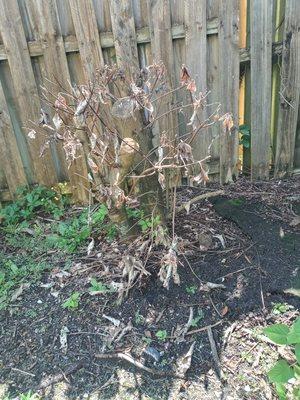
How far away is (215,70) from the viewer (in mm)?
3566

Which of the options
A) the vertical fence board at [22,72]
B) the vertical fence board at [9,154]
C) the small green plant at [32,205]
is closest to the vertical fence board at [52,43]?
the vertical fence board at [22,72]

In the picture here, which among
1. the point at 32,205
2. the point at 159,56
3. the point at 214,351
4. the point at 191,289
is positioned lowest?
the point at 214,351

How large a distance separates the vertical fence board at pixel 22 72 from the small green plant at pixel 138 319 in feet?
5.38

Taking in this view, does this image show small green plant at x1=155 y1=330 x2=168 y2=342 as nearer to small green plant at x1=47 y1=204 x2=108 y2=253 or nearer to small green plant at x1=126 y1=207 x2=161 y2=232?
small green plant at x1=126 y1=207 x2=161 y2=232

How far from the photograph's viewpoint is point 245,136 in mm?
3928

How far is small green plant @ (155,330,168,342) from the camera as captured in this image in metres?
2.54

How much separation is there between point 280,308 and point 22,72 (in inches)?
101

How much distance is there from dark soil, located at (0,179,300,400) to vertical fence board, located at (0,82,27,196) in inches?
41.8

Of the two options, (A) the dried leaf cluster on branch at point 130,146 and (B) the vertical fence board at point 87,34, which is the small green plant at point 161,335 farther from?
(B) the vertical fence board at point 87,34

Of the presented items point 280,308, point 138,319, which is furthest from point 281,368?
point 138,319

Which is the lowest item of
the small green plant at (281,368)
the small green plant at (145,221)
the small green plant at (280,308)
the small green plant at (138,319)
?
the small green plant at (280,308)

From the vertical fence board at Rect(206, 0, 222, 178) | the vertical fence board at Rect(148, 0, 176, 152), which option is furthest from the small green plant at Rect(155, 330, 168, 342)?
the vertical fence board at Rect(206, 0, 222, 178)

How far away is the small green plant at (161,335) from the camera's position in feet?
8.34

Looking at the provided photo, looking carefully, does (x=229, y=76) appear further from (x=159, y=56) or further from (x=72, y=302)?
(x=72, y=302)
